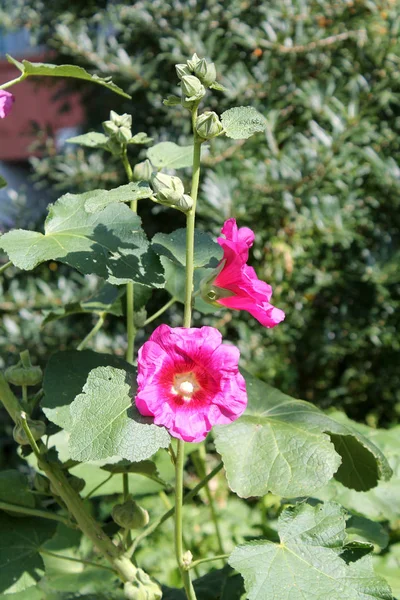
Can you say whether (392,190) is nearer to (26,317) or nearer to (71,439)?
(26,317)

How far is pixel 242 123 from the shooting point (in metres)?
0.64

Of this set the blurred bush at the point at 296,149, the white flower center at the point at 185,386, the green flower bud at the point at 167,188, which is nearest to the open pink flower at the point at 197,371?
the white flower center at the point at 185,386

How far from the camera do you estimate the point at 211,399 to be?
0.63 metres

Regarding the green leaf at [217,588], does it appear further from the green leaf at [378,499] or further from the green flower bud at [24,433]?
the green flower bud at [24,433]

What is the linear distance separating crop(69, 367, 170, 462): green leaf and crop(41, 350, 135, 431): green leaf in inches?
2.8

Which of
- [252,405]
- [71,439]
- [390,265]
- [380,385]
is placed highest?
[71,439]

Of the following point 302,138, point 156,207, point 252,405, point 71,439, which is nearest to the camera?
point 71,439

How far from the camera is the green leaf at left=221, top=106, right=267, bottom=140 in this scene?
0.62 meters

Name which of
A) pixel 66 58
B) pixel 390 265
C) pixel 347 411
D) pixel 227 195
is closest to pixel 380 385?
pixel 347 411

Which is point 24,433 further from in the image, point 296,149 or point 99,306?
point 296,149

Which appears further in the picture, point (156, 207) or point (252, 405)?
point (156, 207)

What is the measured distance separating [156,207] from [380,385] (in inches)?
37.6

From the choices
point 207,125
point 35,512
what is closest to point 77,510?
point 35,512

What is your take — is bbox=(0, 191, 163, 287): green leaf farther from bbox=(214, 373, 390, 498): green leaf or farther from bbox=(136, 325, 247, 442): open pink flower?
bbox=(214, 373, 390, 498): green leaf
